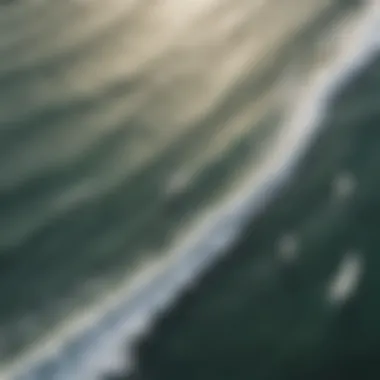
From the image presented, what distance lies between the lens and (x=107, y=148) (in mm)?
309

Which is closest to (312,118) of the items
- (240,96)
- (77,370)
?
(240,96)

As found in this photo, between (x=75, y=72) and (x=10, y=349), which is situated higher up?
(x=75, y=72)

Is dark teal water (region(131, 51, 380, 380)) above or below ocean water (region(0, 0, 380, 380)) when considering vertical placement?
below

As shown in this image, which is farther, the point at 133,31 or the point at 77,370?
the point at 133,31

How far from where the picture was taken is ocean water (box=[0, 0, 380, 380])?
10.1 inches

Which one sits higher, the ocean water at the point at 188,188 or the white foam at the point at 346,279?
the ocean water at the point at 188,188

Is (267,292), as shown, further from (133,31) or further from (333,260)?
(133,31)

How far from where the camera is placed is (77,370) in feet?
0.83

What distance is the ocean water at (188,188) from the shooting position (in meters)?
0.26

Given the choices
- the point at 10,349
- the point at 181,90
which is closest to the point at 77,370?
the point at 10,349

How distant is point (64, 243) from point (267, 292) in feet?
0.28

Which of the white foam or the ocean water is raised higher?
the ocean water

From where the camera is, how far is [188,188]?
0.30 meters

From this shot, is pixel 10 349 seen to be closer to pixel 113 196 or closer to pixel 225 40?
pixel 113 196
